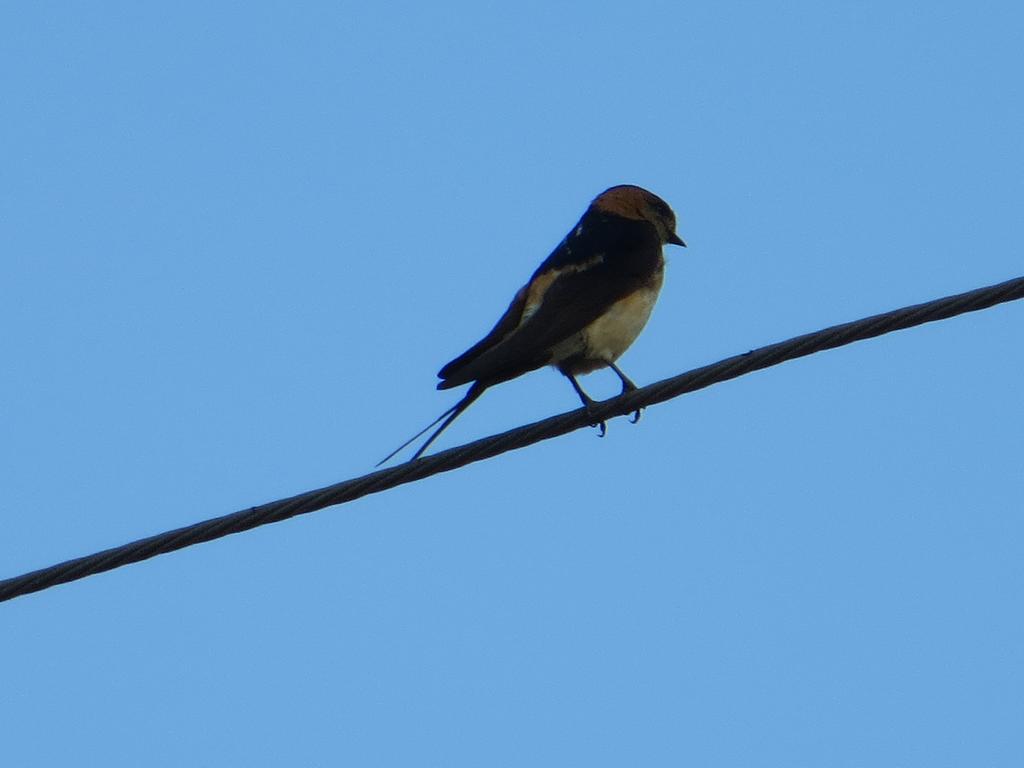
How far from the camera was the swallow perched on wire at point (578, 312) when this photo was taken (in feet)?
18.1

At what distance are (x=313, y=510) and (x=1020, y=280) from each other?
67.9 inches

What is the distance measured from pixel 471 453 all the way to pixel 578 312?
1.96 metres

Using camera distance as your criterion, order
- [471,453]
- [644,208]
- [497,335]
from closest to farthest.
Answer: [471,453] < [497,335] < [644,208]

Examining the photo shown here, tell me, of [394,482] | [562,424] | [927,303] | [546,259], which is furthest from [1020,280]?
[546,259]

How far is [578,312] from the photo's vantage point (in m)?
6.08

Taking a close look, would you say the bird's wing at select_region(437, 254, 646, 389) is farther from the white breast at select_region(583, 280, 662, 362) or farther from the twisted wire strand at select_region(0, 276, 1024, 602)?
the twisted wire strand at select_region(0, 276, 1024, 602)

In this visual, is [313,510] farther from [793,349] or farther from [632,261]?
[632,261]

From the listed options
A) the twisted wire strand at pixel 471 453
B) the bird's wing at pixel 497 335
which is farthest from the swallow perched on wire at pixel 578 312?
the twisted wire strand at pixel 471 453

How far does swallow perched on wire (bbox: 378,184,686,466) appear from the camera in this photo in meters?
5.51

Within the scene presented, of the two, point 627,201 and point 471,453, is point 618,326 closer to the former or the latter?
point 627,201

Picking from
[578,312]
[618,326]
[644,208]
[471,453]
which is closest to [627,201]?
[644,208]

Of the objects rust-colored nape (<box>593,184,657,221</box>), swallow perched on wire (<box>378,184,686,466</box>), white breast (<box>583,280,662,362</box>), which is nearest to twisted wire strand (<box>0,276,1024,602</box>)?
swallow perched on wire (<box>378,184,686,466</box>)

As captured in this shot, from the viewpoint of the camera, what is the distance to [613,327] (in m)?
6.32

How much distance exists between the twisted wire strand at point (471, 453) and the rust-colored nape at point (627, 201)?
339 cm
